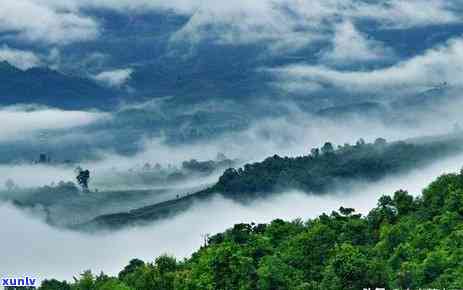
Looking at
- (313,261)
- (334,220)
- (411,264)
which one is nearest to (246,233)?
(334,220)

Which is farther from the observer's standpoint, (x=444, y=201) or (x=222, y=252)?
(x=444, y=201)

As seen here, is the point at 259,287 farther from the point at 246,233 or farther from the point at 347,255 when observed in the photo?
the point at 246,233

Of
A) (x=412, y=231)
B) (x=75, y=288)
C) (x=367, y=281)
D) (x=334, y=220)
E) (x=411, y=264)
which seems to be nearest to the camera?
(x=367, y=281)

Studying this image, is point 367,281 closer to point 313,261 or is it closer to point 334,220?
point 313,261

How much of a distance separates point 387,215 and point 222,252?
4598cm

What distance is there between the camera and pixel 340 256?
135375mm

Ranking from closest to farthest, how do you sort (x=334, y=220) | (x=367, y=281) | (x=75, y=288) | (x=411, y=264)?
1. (x=367, y=281)
2. (x=411, y=264)
3. (x=75, y=288)
4. (x=334, y=220)

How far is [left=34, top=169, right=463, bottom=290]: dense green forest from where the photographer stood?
13512cm

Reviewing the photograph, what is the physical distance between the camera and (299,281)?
14612cm

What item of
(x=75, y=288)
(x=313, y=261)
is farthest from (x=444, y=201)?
(x=75, y=288)

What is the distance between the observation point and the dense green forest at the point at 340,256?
443ft

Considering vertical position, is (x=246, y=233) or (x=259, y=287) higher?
(x=246, y=233)

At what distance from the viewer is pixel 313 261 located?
15612 cm

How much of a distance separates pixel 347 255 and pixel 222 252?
19.7m
